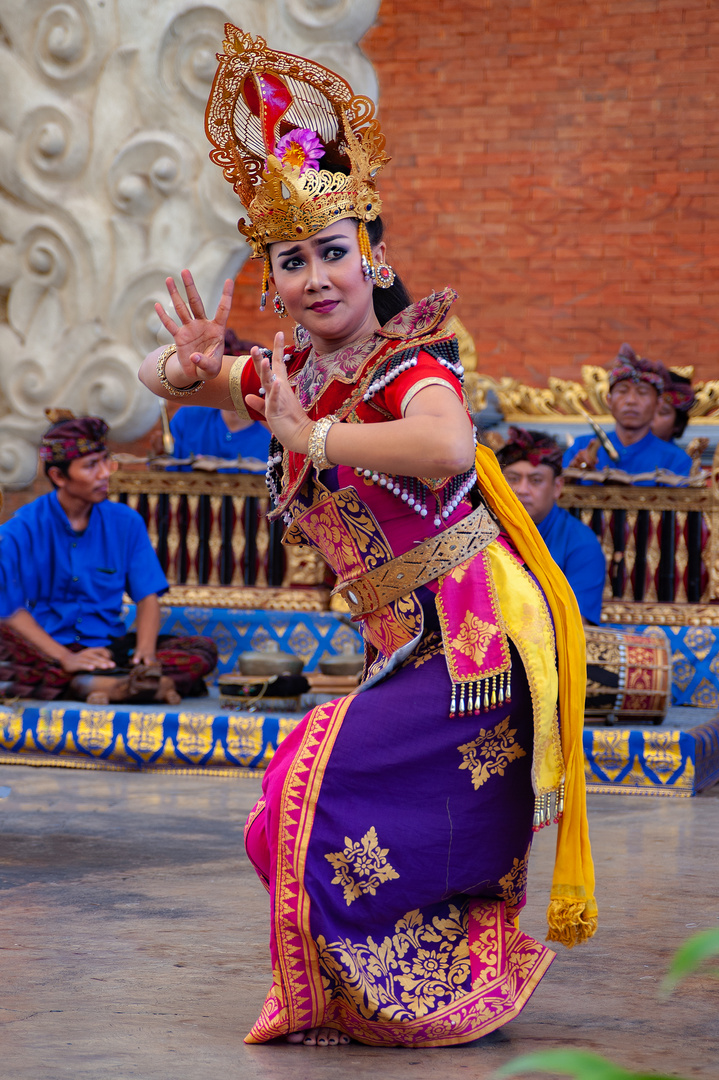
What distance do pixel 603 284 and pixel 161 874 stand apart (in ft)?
18.6

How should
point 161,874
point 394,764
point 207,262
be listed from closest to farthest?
1. point 394,764
2. point 161,874
3. point 207,262

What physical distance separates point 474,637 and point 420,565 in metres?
0.13

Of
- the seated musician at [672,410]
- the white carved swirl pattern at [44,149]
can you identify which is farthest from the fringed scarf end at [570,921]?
the white carved swirl pattern at [44,149]

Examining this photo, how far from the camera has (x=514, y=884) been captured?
81.2 inches

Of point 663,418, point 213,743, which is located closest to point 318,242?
point 213,743

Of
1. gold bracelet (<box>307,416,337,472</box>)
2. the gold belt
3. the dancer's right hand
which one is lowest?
the dancer's right hand

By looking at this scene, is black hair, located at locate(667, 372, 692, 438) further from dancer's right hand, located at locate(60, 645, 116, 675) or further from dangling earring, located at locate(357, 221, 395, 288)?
dangling earring, located at locate(357, 221, 395, 288)

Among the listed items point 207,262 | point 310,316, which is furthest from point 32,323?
point 310,316

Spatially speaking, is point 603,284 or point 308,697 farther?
point 603,284

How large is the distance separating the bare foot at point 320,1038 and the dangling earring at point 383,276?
1.10m

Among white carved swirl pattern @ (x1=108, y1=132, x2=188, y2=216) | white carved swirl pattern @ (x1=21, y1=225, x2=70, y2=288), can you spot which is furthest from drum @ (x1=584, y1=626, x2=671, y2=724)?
white carved swirl pattern @ (x1=21, y1=225, x2=70, y2=288)

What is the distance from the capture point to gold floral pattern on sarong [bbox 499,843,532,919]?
2044 millimetres

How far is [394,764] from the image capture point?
1.98 metres

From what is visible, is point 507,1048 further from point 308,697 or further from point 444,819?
point 308,697
